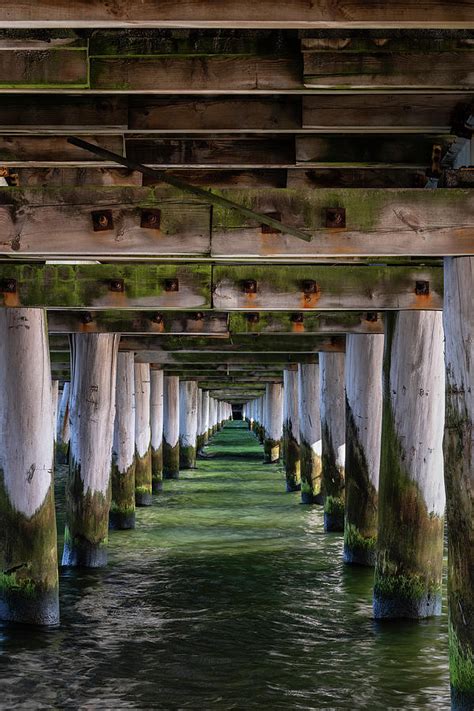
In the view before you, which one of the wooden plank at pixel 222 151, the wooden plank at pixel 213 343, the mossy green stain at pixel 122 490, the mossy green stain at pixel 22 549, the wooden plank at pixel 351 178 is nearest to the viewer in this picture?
the wooden plank at pixel 222 151

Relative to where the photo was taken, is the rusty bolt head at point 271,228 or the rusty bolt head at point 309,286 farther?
the rusty bolt head at point 309,286

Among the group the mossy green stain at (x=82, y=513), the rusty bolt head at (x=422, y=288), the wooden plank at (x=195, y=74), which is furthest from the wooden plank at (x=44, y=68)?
the mossy green stain at (x=82, y=513)

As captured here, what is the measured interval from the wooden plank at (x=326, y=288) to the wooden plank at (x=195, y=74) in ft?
8.85

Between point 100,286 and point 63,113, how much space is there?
257 cm

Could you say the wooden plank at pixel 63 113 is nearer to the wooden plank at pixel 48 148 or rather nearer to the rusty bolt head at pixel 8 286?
the wooden plank at pixel 48 148

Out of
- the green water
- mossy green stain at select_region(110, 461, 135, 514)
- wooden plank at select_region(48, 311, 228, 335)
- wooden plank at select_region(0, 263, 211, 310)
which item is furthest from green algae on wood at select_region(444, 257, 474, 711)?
mossy green stain at select_region(110, 461, 135, 514)

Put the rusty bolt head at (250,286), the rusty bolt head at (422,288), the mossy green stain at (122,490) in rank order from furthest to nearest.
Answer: the mossy green stain at (122,490) → the rusty bolt head at (422,288) → the rusty bolt head at (250,286)

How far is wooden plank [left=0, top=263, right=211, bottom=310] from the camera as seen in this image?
7.41 meters

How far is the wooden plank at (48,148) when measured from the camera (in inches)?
214

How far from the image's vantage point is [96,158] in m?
5.45

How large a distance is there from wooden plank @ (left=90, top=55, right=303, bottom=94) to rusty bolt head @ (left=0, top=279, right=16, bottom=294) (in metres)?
3.01

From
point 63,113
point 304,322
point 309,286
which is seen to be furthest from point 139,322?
point 63,113

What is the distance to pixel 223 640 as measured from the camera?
7684 millimetres

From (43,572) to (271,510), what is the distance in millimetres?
8441
